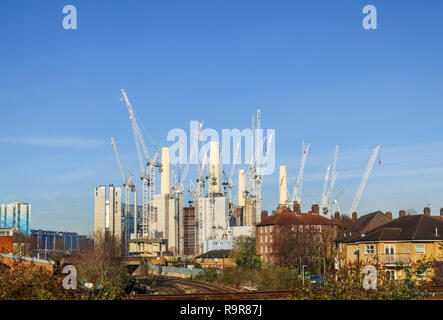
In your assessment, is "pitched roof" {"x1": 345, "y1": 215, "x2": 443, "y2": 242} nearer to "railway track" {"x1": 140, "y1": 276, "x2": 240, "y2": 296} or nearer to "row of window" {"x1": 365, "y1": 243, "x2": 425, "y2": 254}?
"row of window" {"x1": 365, "y1": 243, "x2": 425, "y2": 254}

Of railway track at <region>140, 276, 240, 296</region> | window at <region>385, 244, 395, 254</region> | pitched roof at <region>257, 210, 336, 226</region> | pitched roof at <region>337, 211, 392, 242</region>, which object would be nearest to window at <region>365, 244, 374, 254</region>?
window at <region>385, 244, 395, 254</region>

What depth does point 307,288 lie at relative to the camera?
2144cm

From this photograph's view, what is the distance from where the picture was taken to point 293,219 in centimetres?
9862

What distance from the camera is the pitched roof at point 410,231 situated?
5534 centimetres

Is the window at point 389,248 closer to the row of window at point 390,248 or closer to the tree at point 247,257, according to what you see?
the row of window at point 390,248

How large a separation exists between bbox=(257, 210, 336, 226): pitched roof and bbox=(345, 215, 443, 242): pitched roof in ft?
121

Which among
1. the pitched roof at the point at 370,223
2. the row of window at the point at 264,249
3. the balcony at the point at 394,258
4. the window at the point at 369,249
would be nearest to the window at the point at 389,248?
the balcony at the point at 394,258

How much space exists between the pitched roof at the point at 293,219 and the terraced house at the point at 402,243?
3691 cm

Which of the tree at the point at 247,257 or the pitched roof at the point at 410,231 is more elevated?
the pitched roof at the point at 410,231

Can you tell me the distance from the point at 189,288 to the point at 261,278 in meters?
8.78

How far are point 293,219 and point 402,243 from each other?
142 ft

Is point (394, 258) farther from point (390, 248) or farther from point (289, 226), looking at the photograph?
point (289, 226)

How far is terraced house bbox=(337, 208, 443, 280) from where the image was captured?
54156 mm
